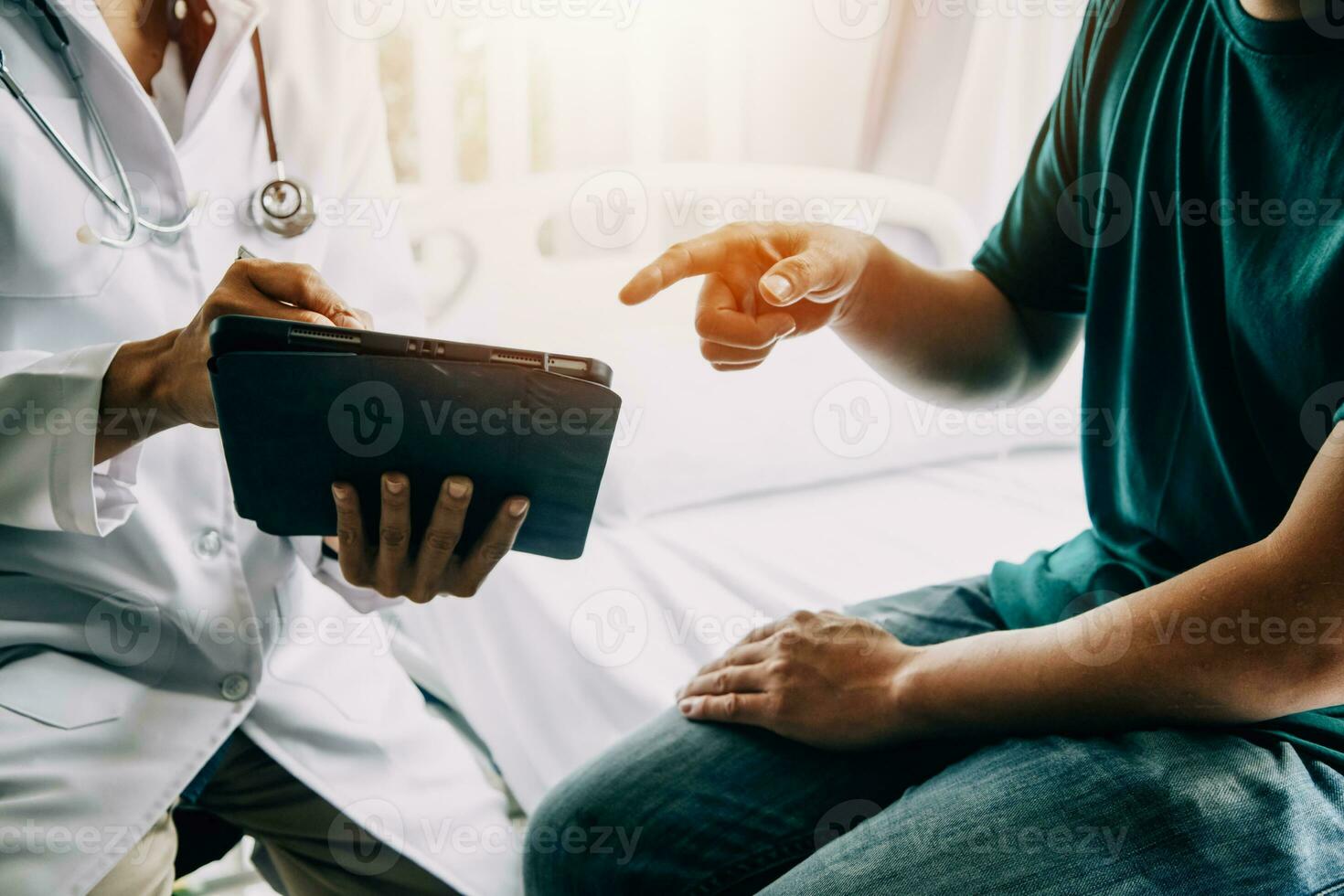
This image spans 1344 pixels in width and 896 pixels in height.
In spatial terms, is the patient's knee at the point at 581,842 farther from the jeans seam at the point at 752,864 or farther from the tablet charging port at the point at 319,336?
the tablet charging port at the point at 319,336

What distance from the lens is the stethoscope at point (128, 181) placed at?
2.49 feet

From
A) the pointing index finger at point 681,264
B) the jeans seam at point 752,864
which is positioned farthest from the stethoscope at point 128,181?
the jeans seam at point 752,864

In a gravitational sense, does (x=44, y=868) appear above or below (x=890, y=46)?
below

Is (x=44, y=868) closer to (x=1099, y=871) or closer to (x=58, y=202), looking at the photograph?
(x=58, y=202)

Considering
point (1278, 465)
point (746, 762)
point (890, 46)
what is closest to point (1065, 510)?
point (1278, 465)

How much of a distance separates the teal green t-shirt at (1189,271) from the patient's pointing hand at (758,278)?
27cm

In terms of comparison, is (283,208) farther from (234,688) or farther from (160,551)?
(234,688)

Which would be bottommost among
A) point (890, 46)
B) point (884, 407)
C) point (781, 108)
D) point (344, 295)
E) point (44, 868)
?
point (44, 868)

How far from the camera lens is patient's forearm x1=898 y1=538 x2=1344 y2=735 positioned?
0.60m

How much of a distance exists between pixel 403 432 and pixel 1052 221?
30.0 inches

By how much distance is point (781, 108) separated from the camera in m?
2.03

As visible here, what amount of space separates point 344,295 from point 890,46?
5.52ft

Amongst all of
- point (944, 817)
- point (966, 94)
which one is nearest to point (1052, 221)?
point (944, 817)

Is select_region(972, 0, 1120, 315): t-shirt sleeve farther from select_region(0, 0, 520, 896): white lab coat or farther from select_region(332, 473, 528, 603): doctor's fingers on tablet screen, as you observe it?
select_region(0, 0, 520, 896): white lab coat
